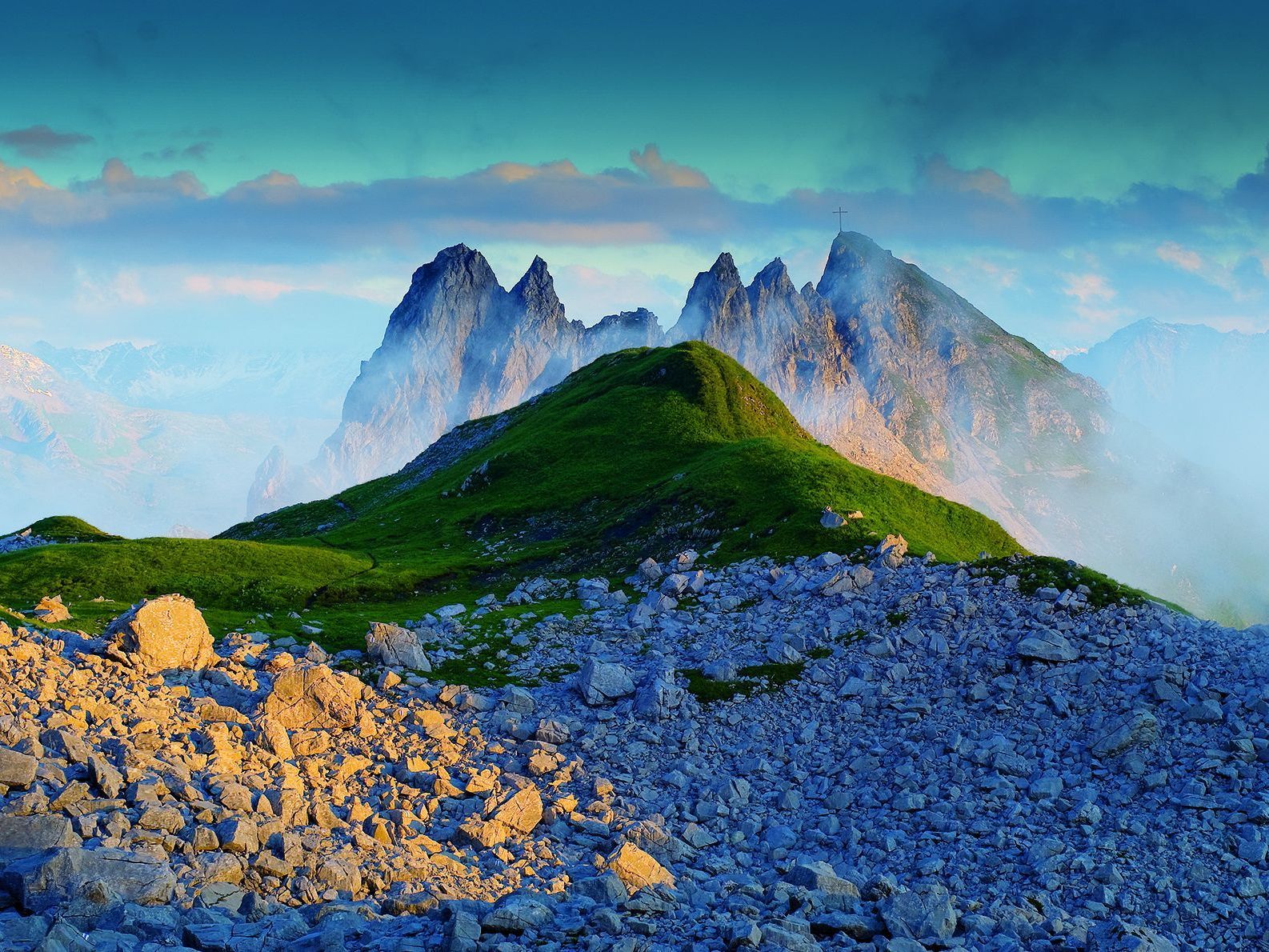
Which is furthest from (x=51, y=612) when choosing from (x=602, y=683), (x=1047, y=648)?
(x=1047, y=648)

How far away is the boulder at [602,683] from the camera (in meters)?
41.4

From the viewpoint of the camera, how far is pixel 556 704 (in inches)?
1634

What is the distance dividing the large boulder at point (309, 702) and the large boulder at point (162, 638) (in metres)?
4.20

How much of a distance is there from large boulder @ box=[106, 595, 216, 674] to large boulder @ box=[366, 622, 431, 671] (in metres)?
8.40

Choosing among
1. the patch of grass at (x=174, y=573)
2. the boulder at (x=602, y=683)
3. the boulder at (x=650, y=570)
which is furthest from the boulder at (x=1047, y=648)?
the patch of grass at (x=174, y=573)

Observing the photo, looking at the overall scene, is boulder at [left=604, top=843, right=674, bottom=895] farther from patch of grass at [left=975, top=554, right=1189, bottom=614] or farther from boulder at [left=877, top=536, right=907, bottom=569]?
boulder at [left=877, top=536, right=907, bottom=569]

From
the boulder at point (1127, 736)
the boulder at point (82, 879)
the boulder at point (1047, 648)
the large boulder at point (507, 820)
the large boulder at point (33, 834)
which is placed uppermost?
the boulder at point (1047, 648)

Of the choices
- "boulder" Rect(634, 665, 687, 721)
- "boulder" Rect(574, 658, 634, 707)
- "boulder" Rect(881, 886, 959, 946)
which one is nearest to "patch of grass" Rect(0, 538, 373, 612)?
"boulder" Rect(574, 658, 634, 707)

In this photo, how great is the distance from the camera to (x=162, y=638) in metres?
35.8

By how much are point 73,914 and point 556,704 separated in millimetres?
23766

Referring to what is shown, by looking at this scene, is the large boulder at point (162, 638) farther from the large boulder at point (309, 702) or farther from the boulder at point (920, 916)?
the boulder at point (920, 916)

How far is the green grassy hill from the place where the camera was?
65.9 m

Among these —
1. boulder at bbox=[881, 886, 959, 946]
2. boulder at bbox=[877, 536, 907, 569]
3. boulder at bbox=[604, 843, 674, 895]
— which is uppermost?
boulder at bbox=[877, 536, 907, 569]

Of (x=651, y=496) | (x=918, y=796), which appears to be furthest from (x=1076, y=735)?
(x=651, y=496)
